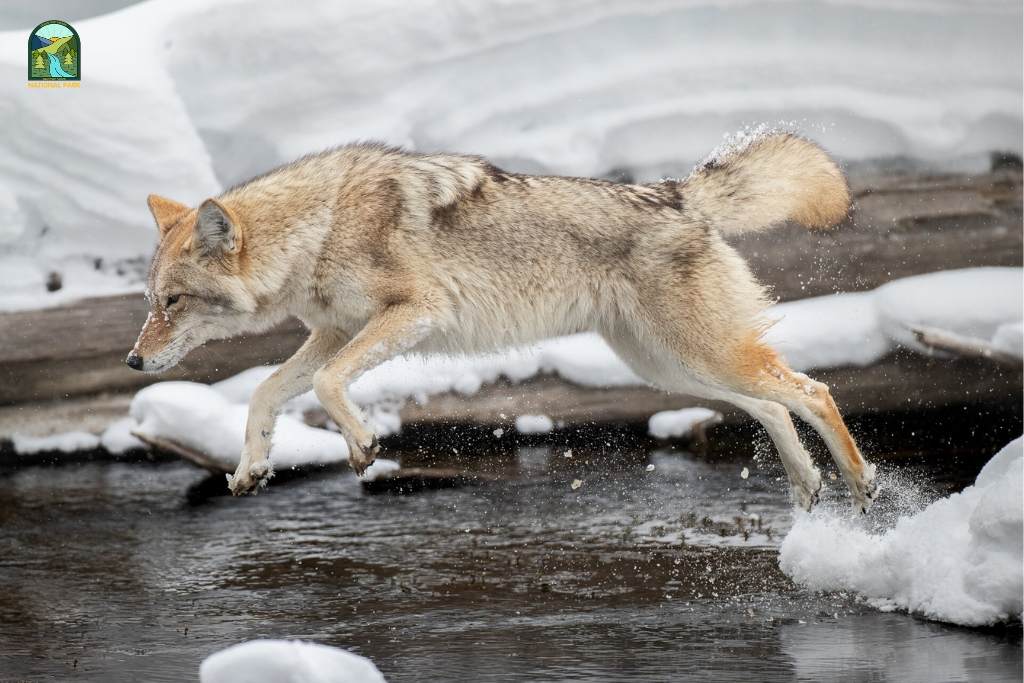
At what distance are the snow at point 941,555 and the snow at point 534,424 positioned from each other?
10.2ft

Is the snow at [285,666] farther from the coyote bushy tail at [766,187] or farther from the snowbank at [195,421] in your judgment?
the snowbank at [195,421]

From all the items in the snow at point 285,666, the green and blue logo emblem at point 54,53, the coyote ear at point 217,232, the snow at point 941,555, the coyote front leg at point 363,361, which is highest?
the green and blue logo emblem at point 54,53

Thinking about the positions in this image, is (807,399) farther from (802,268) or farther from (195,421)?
(802,268)

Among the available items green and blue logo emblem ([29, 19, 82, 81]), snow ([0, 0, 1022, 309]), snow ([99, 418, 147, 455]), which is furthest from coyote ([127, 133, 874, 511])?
green and blue logo emblem ([29, 19, 82, 81])

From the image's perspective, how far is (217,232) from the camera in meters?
4.35

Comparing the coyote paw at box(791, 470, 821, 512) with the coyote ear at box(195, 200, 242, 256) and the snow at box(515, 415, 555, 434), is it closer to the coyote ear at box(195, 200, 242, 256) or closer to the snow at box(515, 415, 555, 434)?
the coyote ear at box(195, 200, 242, 256)

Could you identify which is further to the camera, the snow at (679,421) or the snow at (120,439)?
the snow at (120,439)

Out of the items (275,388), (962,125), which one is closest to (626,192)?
(275,388)

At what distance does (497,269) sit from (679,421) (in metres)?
3.19

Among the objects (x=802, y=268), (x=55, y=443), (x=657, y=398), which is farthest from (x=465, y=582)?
(x=802, y=268)

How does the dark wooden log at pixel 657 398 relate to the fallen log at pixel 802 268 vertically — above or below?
below

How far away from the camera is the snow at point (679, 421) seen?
7598 millimetres

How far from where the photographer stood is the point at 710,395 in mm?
4891

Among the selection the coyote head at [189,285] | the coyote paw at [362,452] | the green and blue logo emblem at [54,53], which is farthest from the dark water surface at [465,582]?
the green and blue logo emblem at [54,53]
